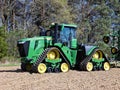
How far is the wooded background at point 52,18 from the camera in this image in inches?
A: 1309

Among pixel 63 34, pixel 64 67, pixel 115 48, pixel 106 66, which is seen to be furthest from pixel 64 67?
pixel 115 48

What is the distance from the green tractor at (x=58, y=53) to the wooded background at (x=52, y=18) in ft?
43.5

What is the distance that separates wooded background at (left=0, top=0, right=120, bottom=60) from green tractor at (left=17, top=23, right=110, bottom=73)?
1327cm

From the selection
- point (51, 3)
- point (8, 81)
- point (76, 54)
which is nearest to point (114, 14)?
point (51, 3)

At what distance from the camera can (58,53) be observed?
1708 centimetres

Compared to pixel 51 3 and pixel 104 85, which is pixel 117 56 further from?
pixel 51 3

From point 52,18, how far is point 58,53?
2360 cm

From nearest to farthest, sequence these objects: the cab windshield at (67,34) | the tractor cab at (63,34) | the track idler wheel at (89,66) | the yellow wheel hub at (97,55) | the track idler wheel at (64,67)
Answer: the track idler wheel at (64,67) → the tractor cab at (63,34) → the cab windshield at (67,34) → the track idler wheel at (89,66) → the yellow wheel hub at (97,55)

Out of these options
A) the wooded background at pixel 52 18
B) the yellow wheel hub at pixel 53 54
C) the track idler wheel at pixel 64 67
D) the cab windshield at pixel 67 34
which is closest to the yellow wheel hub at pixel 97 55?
the cab windshield at pixel 67 34

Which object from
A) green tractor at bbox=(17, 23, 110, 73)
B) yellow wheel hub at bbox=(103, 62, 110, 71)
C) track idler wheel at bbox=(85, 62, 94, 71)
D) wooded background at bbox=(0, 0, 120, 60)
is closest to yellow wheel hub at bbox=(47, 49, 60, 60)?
green tractor at bbox=(17, 23, 110, 73)

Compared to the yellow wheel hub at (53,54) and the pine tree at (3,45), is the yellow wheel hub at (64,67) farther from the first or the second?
the pine tree at (3,45)

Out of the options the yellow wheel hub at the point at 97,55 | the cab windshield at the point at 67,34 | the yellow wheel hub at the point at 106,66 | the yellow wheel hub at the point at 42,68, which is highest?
the cab windshield at the point at 67,34

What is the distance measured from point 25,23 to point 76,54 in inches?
972

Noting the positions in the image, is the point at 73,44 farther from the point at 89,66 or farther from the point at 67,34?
the point at 89,66
